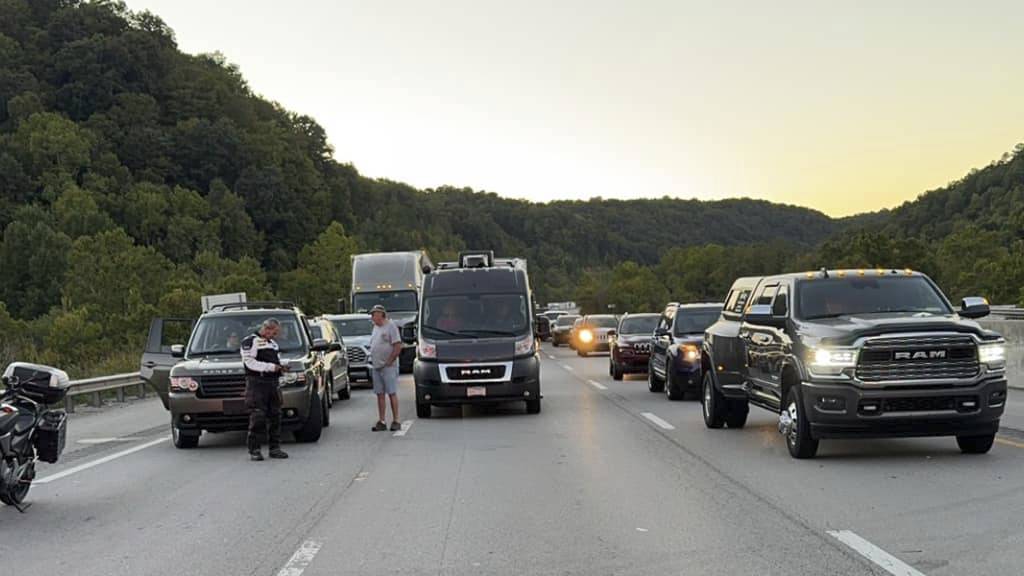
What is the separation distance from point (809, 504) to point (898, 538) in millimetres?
1428

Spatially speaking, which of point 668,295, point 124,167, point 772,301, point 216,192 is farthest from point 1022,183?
point 772,301

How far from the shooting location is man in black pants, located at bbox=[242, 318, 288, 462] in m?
12.8

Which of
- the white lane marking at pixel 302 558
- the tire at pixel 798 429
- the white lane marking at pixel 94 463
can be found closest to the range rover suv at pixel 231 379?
the white lane marking at pixel 94 463

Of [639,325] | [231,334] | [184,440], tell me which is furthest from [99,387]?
[639,325]

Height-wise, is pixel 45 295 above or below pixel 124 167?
below

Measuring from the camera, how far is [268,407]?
13.0 m

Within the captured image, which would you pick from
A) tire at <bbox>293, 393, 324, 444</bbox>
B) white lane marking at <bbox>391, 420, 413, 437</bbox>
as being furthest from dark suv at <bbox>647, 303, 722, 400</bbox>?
tire at <bbox>293, 393, 324, 444</bbox>

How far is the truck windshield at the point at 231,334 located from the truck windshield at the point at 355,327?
12.4 metres

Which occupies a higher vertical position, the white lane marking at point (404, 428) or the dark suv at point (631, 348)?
the dark suv at point (631, 348)

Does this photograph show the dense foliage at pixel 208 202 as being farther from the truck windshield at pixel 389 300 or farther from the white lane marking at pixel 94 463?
the white lane marking at pixel 94 463

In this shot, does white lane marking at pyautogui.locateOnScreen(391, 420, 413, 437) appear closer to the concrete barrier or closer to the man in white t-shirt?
the man in white t-shirt

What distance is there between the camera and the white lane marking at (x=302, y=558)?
6871 millimetres

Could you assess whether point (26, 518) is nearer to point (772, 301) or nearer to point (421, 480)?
point (421, 480)

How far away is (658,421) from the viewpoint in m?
16.4
